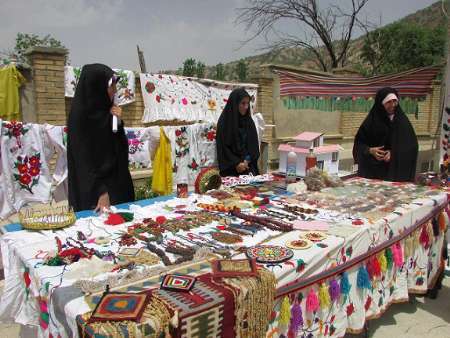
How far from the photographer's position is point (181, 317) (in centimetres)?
118

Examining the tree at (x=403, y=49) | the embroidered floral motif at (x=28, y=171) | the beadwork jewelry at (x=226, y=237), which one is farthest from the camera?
the tree at (x=403, y=49)

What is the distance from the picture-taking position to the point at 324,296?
1875 mm

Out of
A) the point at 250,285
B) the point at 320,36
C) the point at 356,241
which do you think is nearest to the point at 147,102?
the point at 356,241

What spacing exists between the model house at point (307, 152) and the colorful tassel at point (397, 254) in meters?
1.08

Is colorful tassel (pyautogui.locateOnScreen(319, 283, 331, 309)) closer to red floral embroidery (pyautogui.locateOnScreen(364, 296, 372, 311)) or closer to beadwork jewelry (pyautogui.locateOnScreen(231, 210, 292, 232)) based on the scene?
beadwork jewelry (pyautogui.locateOnScreen(231, 210, 292, 232))

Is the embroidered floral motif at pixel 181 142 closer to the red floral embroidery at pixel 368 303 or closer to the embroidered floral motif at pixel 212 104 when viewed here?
the embroidered floral motif at pixel 212 104

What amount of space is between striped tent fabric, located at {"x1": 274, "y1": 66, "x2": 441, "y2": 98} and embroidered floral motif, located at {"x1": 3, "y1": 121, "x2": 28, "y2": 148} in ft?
→ 10.3

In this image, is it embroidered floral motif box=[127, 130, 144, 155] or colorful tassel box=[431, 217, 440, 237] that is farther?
embroidered floral motif box=[127, 130, 144, 155]

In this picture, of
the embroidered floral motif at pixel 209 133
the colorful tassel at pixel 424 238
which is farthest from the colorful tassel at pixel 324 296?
the embroidered floral motif at pixel 209 133

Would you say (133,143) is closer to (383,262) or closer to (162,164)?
(162,164)

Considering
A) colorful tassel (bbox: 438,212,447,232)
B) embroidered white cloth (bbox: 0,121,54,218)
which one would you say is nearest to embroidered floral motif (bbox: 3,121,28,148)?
embroidered white cloth (bbox: 0,121,54,218)

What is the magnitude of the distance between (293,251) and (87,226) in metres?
1.11

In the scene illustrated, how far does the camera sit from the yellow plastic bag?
4.50 meters

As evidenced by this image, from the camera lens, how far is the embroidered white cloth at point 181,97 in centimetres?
558
